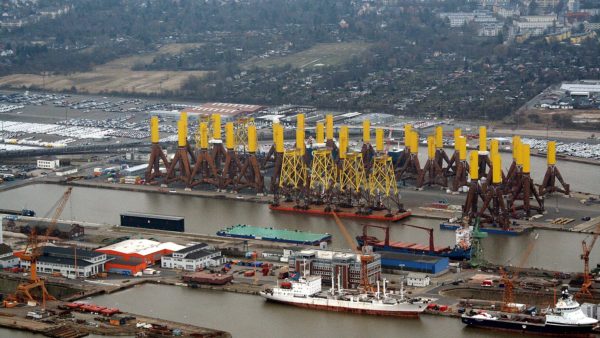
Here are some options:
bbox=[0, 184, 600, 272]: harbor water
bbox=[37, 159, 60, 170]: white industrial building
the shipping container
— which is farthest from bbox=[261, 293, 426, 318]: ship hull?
bbox=[37, 159, 60, 170]: white industrial building

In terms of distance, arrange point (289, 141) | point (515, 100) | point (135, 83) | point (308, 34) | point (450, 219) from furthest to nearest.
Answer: point (308, 34)
point (135, 83)
point (515, 100)
point (289, 141)
point (450, 219)

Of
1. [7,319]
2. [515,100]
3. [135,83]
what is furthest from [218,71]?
[7,319]

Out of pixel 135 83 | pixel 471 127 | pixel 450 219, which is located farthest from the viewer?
pixel 135 83

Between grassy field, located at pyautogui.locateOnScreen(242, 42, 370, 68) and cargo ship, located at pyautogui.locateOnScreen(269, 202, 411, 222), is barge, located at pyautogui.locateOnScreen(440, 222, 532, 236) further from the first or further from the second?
grassy field, located at pyautogui.locateOnScreen(242, 42, 370, 68)

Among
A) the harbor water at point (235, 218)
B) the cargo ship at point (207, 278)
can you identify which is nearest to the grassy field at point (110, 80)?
the harbor water at point (235, 218)

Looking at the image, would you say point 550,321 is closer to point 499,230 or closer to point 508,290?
point 508,290

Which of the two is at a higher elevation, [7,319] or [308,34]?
[308,34]

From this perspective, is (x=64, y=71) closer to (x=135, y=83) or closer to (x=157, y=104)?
(x=135, y=83)

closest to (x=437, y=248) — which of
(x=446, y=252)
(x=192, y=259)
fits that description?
Result: (x=446, y=252)
